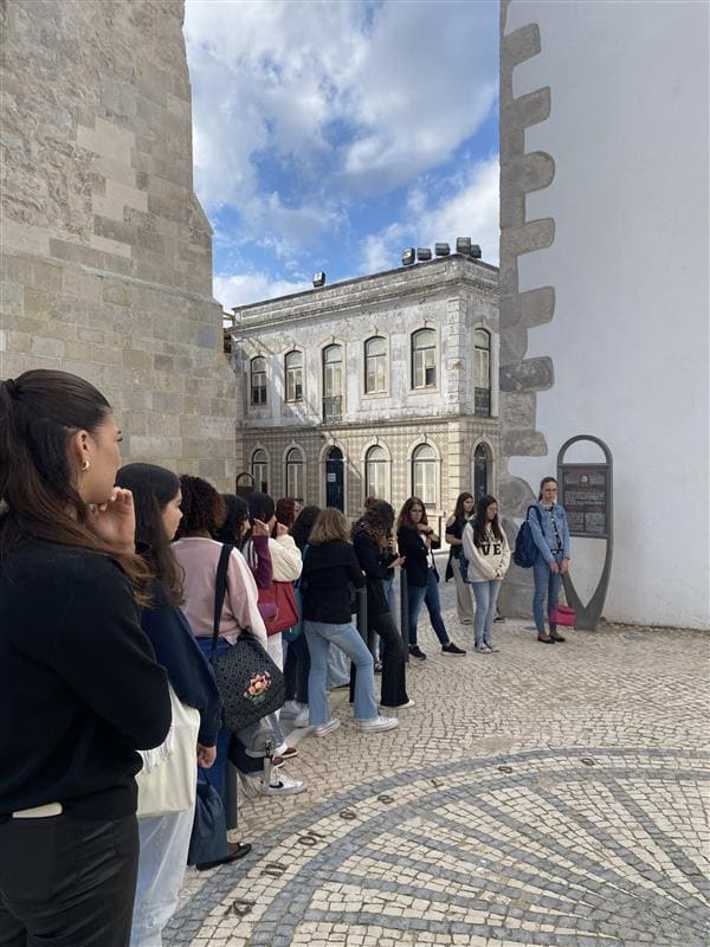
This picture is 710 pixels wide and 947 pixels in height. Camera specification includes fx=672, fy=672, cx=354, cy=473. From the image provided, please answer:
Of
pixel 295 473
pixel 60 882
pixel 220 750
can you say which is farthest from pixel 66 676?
pixel 295 473

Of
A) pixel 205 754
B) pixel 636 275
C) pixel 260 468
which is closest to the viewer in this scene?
pixel 205 754

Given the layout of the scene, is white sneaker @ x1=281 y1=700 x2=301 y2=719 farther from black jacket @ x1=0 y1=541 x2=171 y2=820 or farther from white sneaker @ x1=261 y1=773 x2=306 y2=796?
black jacket @ x1=0 y1=541 x2=171 y2=820

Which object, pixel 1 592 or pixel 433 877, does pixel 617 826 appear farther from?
pixel 1 592

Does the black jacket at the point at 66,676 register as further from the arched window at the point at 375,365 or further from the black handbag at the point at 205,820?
the arched window at the point at 375,365

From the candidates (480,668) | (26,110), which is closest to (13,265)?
(26,110)

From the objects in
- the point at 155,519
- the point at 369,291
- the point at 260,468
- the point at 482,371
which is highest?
the point at 369,291

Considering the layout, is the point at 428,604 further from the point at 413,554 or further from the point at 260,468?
the point at 260,468

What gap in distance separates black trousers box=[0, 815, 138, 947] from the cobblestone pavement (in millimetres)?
1344

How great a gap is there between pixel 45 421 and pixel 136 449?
6.85 metres

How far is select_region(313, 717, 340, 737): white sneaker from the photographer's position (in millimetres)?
4672

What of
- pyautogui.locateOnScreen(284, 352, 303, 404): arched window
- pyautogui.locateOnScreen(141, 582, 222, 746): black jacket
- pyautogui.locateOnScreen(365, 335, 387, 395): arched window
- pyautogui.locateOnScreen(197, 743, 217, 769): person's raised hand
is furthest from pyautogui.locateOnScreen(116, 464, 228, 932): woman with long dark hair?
pyautogui.locateOnScreen(284, 352, 303, 404): arched window

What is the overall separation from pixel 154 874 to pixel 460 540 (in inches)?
239

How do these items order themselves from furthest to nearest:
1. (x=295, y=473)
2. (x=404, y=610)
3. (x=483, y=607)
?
(x=295, y=473) → (x=483, y=607) → (x=404, y=610)

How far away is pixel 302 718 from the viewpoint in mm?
4992
